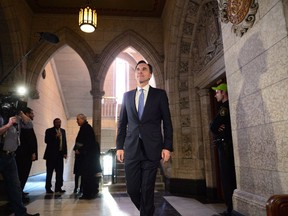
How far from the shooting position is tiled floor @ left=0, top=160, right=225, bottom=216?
2.73 meters

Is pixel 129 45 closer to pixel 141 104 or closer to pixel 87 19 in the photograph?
pixel 87 19

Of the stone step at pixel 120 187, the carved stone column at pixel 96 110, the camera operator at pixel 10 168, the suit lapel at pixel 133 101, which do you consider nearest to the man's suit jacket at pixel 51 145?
the carved stone column at pixel 96 110

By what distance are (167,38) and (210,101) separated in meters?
1.74

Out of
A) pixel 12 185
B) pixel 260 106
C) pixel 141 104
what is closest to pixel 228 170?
pixel 260 106

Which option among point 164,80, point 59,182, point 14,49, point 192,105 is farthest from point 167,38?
point 59,182

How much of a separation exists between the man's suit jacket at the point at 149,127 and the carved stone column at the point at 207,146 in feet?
7.70

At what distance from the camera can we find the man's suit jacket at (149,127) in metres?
1.67

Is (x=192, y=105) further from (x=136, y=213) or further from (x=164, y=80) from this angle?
(x=136, y=213)

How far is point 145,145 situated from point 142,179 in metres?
0.25

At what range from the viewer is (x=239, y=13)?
1.81 metres

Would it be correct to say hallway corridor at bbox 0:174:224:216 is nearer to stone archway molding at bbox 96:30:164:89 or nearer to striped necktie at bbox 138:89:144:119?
striped necktie at bbox 138:89:144:119

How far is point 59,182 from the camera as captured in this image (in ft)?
13.8

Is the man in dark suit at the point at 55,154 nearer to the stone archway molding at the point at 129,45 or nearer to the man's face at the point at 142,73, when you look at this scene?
the stone archway molding at the point at 129,45

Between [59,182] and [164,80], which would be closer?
[59,182]
